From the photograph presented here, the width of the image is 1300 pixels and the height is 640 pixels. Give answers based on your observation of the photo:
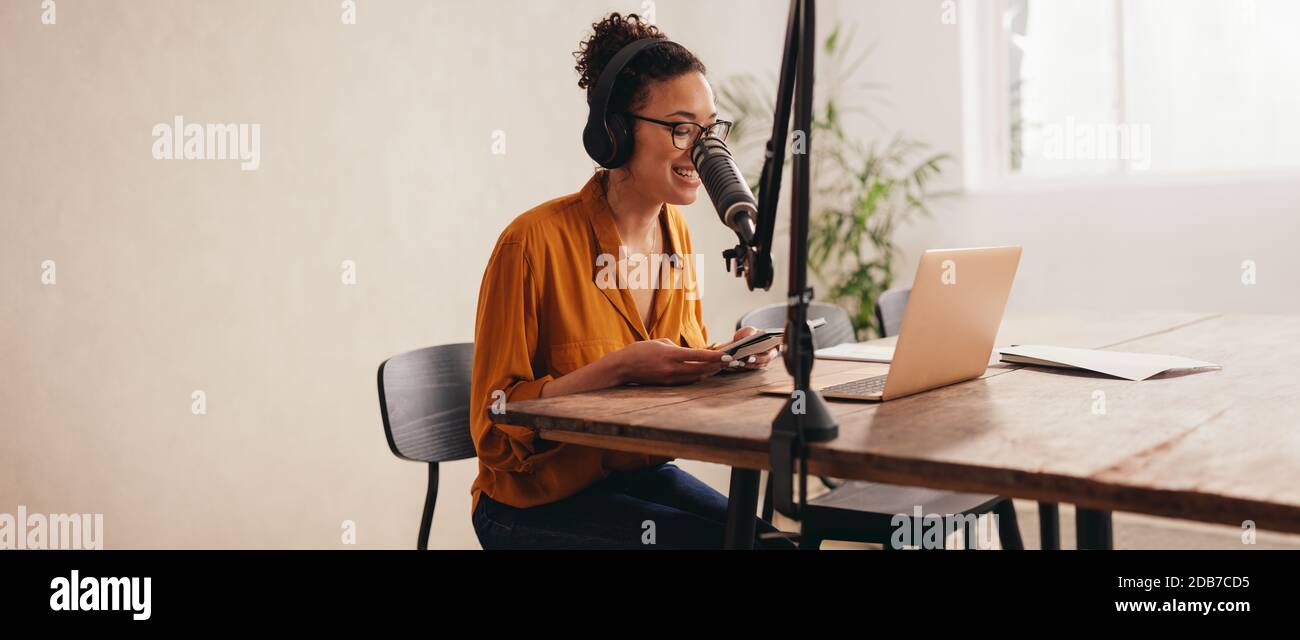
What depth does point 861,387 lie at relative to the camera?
1.44 m

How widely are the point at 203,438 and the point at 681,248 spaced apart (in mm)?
1289

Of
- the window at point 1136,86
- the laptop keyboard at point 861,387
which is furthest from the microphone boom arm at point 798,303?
the window at point 1136,86

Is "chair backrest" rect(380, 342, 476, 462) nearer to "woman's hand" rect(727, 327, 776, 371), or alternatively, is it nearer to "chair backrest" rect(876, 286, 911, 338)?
"woman's hand" rect(727, 327, 776, 371)

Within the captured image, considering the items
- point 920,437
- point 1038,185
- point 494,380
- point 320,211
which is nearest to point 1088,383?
point 920,437

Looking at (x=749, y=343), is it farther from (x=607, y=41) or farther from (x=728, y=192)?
(x=607, y=41)

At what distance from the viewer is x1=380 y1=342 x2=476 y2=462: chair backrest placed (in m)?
1.87

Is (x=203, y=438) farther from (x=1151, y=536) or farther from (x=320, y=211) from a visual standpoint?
(x=1151, y=536)

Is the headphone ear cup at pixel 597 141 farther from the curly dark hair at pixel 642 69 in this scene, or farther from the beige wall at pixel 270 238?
the beige wall at pixel 270 238

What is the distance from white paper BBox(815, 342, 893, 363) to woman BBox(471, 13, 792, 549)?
0.23 metres

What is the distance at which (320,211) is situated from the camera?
2.59 metres

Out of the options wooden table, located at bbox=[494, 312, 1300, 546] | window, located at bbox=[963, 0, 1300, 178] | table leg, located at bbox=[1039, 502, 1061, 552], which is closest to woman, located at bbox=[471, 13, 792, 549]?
wooden table, located at bbox=[494, 312, 1300, 546]

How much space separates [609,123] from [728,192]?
1.71 feet

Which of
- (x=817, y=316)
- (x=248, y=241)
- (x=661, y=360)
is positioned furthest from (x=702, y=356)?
(x=248, y=241)
